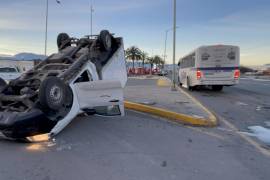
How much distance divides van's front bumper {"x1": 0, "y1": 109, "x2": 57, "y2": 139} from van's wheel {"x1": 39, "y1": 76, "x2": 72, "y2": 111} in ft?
0.79

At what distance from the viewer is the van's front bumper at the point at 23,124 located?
6.12m

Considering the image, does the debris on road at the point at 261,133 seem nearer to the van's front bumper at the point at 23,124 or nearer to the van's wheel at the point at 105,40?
the van's wheel at the point at 105,40

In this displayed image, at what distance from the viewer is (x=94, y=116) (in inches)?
355

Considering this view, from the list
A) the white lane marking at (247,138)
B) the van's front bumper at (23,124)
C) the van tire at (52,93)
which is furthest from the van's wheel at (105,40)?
the white lane marking at (247,138)

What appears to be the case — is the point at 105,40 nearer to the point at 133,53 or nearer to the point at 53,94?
the point at 53,94

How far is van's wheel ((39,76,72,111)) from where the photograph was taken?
21.0ft

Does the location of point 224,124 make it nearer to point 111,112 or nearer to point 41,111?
point 111,112

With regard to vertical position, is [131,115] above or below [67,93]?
below

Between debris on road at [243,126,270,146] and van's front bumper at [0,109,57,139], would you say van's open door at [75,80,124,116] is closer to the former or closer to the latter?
van's front bumper at [0,109,57,139]

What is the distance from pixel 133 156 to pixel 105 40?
4067 millimetres

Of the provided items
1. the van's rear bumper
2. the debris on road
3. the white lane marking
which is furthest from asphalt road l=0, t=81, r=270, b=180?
the van's rear bumper

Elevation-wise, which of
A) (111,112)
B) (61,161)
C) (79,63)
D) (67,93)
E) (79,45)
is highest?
(79,45)

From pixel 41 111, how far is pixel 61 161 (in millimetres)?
1364

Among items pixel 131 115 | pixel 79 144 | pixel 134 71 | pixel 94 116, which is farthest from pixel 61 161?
pixel 134 71
